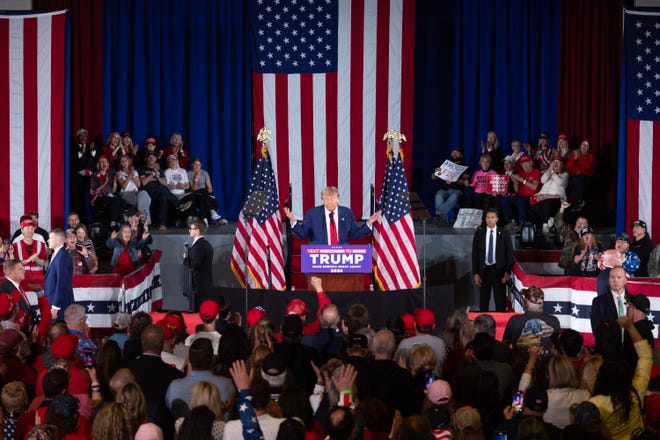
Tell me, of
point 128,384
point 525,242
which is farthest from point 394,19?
point 128,384

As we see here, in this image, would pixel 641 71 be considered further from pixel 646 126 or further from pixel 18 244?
pixel 18 244

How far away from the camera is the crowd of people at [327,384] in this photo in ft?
20.8

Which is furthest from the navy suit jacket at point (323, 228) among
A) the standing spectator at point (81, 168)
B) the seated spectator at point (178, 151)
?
the seated spectator at point (178, 151)

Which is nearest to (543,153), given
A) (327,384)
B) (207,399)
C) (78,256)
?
(78,256)

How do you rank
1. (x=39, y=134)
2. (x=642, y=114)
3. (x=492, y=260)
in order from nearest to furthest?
(x=492, y=260), (x=642, y=114), (x=39, y=134)

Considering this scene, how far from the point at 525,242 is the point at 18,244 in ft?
24.2

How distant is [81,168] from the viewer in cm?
1770

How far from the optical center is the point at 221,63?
20.0m

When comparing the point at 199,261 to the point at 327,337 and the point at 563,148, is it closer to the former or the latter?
the point at 327,337

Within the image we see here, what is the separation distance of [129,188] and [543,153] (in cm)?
689

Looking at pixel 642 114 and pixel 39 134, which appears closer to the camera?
pixel 642 114

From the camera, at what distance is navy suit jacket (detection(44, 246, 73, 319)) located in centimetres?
1183

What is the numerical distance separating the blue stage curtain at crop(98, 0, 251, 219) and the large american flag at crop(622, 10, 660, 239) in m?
7.18

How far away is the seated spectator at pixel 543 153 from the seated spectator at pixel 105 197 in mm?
6915
